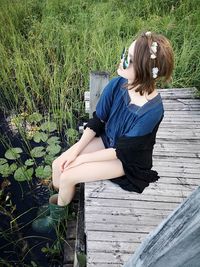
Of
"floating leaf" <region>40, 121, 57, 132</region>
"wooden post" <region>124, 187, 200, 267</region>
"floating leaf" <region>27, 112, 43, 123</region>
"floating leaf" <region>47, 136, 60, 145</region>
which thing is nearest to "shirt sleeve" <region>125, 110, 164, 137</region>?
"wooden post" <region>124, 187, 200, 267</region>

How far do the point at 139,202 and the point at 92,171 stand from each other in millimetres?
338

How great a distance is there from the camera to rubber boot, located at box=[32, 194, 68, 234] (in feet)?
7.17

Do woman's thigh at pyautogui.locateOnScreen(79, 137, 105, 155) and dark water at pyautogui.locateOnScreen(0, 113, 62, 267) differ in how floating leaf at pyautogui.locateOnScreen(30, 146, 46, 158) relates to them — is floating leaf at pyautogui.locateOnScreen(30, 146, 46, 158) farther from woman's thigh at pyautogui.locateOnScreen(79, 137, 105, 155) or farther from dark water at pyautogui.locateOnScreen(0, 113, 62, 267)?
woman's thigh at pyautogui.locateOnScreen(79, 137, 105, 155)

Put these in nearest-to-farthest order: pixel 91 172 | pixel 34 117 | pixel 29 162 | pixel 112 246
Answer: pixel 112 246 < pixel 91 172 < pixel 29 162 < pixel 34 117

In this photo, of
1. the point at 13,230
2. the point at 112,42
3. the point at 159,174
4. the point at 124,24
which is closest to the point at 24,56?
the point at 112,42

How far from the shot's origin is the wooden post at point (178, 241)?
0.70 meters

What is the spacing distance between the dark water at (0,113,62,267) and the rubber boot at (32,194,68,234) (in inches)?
2.5

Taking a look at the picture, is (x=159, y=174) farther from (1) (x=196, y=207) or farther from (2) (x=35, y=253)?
(1) (x=196, y=207)

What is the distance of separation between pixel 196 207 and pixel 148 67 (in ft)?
3.61

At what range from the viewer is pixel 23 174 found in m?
2.84

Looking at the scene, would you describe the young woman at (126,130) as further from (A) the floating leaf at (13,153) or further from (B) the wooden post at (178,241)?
(B) the wooden post at (178,241)

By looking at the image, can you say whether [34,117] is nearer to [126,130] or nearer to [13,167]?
[13,167]

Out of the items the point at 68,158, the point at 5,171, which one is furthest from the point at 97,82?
the point at 5,171

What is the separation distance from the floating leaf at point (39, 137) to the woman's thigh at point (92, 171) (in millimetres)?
1219
